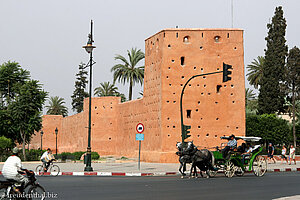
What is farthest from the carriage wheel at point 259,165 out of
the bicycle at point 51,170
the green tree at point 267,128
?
the green tree at point 267,128

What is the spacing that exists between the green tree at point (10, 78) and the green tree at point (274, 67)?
30.0 metres

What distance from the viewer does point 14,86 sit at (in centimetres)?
5259

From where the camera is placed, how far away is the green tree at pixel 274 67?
57.4 meters

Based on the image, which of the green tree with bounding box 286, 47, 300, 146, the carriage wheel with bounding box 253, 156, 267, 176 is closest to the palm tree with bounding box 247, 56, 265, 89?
the green tree with bounding box 286, 47, 300, 146

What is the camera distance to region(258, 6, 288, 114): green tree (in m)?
57.4

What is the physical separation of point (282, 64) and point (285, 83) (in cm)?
473

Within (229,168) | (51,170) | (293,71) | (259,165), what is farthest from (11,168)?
(293,71)

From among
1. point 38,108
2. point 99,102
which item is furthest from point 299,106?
point 38,108

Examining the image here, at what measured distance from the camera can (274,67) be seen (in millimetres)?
57219

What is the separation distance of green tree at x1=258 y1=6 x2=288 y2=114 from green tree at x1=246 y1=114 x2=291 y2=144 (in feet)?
7.17

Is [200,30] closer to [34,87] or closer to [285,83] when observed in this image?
[34,87]

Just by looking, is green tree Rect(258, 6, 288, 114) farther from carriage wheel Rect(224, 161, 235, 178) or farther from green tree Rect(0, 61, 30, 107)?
carriage wheel Rect(224, 161, 235, 178)

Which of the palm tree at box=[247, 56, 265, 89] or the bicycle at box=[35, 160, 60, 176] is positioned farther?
the palm tree at box=[247, 56, 265, 89]

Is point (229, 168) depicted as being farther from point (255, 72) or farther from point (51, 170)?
point (255, 72)
